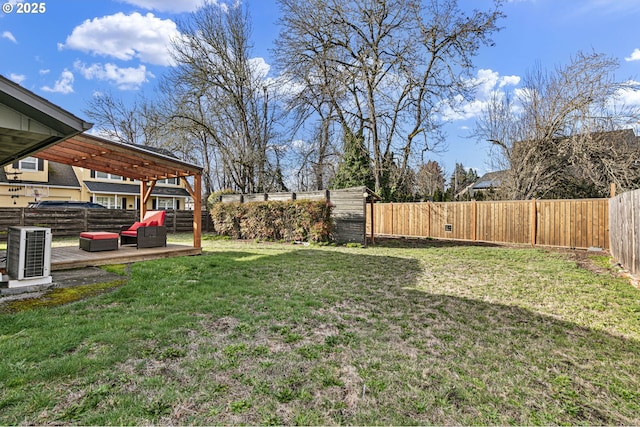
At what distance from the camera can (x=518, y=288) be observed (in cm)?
507

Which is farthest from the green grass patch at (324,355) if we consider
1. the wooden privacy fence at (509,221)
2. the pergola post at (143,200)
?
the pergola post at (143,200)

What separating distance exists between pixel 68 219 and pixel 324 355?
50.2ft

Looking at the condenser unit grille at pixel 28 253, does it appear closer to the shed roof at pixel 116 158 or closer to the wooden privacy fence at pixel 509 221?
the shed roof at pixel 116 158

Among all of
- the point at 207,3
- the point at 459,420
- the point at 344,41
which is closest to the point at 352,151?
the point at 344,41

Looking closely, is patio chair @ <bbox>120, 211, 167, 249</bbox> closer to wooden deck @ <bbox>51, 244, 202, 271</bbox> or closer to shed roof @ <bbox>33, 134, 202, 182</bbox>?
wooden deck @ <bbox>51, 244, 202, 271</bbox>

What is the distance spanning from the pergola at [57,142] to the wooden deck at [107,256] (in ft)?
1.97

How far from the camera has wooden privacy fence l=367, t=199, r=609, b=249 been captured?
360 inches

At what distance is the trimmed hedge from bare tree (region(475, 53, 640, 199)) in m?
9.43

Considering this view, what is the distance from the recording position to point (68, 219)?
13312 millimetres

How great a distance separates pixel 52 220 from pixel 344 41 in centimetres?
1556

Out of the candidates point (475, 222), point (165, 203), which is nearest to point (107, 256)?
point (475, 222)

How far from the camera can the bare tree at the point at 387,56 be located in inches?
567

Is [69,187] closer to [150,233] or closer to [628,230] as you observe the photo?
[150,233]

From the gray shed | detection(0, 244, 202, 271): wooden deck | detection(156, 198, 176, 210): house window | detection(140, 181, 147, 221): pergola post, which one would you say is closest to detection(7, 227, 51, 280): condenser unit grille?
detection(0, 244, 202, 271): wooden deck
